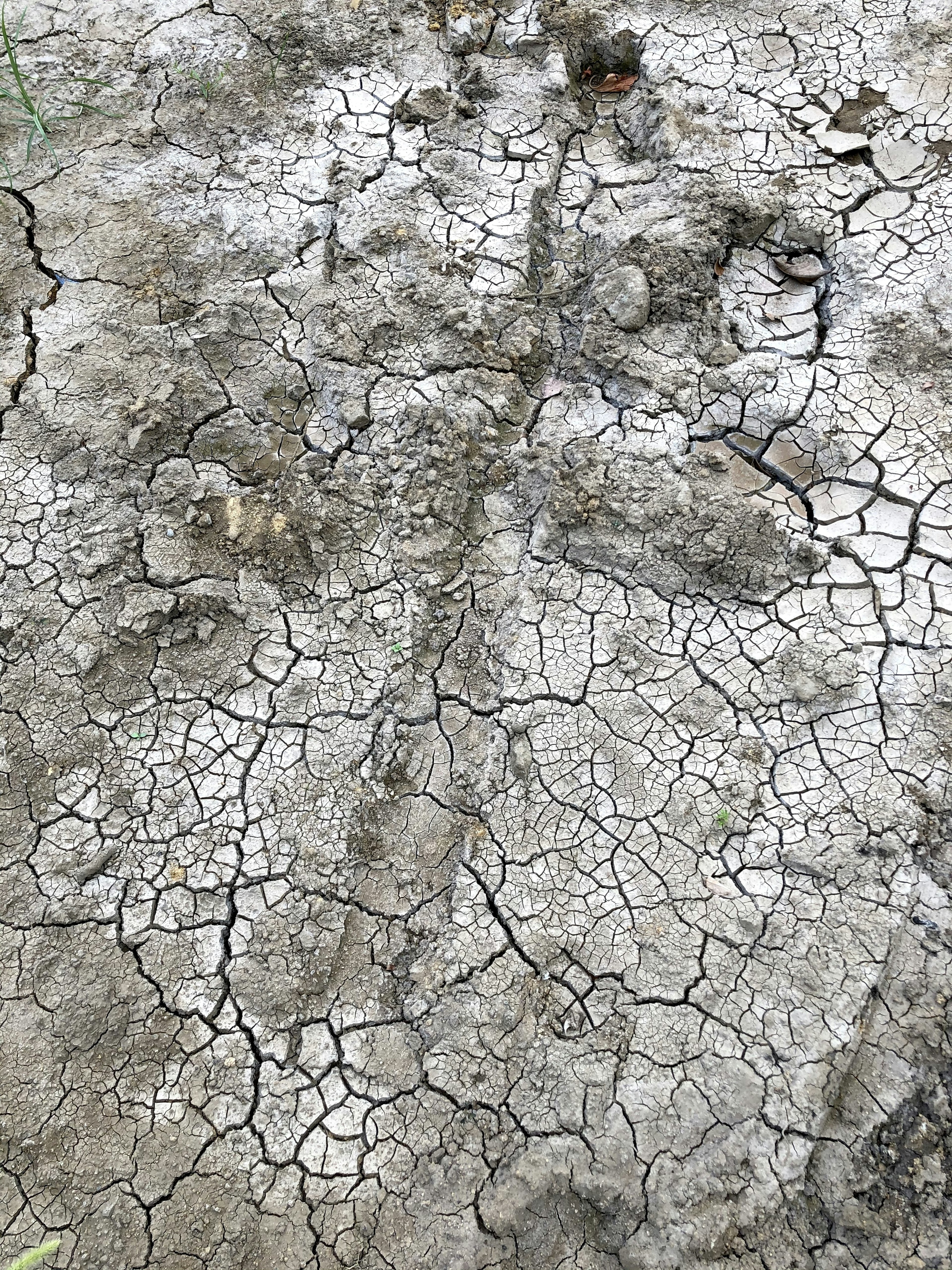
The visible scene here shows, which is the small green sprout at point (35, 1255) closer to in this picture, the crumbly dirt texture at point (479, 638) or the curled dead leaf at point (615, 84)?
the crumbly dirt texture at point (479, 638)

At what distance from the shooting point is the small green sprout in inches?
71.0

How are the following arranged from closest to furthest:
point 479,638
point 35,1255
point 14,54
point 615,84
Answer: point 35,1255 < point 479,638 < point 615,84 < point 14,54

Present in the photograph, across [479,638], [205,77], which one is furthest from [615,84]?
[479,638]

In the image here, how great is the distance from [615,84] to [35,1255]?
4216 mm

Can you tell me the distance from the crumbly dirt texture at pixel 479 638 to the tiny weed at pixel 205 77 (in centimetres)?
4

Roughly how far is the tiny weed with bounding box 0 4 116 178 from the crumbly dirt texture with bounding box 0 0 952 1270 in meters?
0.07

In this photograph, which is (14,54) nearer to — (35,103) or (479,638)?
(35,103)

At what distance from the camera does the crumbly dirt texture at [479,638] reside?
6.68 ft

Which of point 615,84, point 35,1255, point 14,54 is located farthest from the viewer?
point 14,54

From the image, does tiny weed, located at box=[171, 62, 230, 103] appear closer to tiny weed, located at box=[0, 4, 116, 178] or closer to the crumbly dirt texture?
the crumbly dirt texture

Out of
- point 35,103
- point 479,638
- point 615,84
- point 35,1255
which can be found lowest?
point 35,1255

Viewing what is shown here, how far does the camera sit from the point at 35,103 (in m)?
3.54

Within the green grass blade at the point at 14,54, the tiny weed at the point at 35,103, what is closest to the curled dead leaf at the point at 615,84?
the tiny weed at the point at 35,103

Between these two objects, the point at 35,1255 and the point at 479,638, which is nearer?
the point at 35,1255
